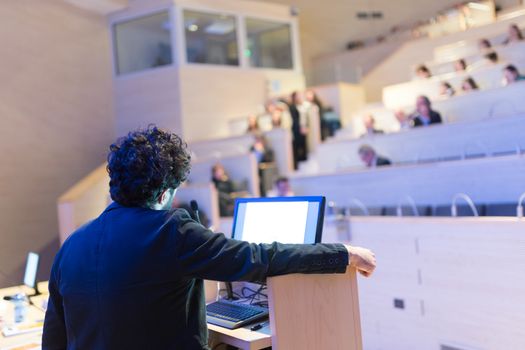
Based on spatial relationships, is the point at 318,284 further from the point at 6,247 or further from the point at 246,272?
the point at 6,247

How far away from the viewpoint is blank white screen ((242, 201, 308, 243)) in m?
1.74

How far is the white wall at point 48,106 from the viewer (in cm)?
613

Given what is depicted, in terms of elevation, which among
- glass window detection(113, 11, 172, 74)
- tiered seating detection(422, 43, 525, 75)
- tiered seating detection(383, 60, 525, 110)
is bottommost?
tiered seating detection(383, 60, 525, 110)

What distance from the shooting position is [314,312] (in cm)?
155

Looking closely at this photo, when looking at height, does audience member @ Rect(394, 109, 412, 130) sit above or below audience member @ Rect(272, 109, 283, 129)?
below

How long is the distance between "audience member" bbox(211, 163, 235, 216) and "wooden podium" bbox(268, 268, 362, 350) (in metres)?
4.33

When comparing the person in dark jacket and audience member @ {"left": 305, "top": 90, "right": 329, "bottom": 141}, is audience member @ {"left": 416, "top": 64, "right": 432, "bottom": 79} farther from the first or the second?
the person in dark jacket

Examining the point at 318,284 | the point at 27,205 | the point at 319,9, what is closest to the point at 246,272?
the point at 318,284

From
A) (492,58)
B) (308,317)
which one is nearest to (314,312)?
(308,317)

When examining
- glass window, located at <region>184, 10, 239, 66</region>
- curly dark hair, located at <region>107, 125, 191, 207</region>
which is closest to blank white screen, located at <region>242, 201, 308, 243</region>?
curly dark hair, located at <region>107, 125, 191, 207</region>

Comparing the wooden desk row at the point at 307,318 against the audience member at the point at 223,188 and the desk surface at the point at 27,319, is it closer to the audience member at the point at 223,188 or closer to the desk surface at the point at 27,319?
the desk surface at the point at 27,319

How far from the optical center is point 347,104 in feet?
27.9

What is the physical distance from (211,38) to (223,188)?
3487 millimetres

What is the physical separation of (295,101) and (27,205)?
3724 mm
